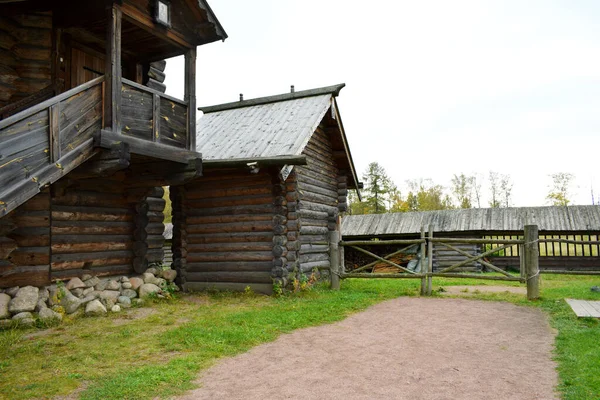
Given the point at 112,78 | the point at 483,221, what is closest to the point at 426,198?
the point at 483,221

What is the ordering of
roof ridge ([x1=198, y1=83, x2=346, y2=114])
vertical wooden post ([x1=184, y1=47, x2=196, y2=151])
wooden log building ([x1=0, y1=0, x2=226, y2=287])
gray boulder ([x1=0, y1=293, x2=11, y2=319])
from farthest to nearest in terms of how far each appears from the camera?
roof ridge ([x1=198, y1=83, x2=346, y2=114]) → vertical wooden post ([x1=184, y1=47, x2=196, y2=151]) → gray boulder ([x1=0, y1=293, x2=11, y2=319]) → wooden log building ([x1=0, y1=0, x2=226, y2=287])

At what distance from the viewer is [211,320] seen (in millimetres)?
8359

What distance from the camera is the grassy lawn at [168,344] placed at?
4887 millimetres

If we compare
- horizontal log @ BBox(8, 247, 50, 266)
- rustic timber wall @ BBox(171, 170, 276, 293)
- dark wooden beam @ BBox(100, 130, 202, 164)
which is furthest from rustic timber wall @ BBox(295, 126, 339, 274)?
horizontal log @ BBox(8, 247, 50, 266)

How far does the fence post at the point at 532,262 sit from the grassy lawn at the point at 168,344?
37 cm

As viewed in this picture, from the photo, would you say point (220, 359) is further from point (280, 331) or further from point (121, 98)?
point (121, 98)

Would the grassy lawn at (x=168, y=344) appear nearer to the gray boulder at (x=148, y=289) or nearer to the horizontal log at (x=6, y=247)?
the gray boulder at (x=148, y=289)

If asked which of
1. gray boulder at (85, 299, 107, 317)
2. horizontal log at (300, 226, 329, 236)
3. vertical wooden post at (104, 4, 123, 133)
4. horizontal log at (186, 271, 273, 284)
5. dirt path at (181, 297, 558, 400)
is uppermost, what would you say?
vertical wooden post at (104, 4, 123, 133)

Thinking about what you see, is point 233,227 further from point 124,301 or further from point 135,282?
point 124,301

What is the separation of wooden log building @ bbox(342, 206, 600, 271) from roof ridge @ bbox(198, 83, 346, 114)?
11.4 m

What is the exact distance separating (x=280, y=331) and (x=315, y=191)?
688cm

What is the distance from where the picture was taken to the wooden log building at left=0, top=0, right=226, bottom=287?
268 inches

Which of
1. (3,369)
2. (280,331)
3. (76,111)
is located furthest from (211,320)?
(76,111)

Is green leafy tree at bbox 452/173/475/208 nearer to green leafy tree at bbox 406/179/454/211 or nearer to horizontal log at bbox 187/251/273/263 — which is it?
green leafy tree at bbox 406/179/454/211
